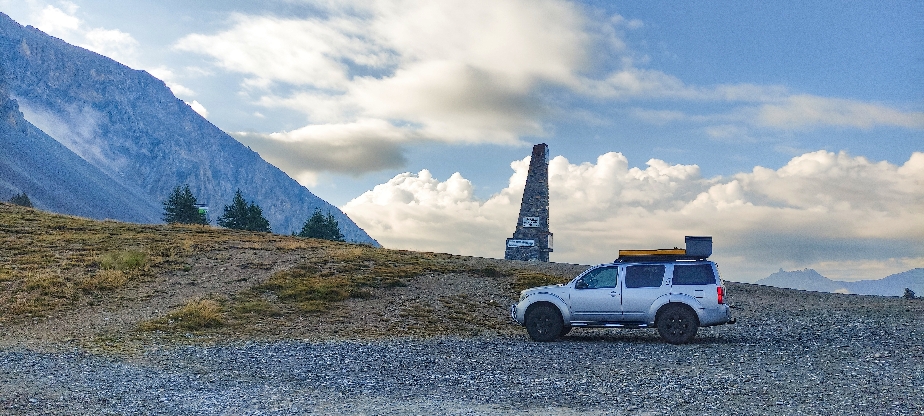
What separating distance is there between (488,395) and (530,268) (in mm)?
23786

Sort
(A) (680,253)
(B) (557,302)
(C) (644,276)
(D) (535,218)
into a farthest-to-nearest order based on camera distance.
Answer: (D) (535,218)
(B) (557,302)
(C) (644,276)
(A) (680,253)

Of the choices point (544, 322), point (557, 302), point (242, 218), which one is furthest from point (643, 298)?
point (242, 218)

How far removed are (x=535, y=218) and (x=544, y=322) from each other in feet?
104

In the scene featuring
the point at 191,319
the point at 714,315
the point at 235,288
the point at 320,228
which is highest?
the point at 320,228

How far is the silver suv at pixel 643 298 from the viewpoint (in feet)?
56.2

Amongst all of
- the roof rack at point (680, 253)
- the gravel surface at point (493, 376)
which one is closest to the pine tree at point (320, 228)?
the gravel surface at point (493, 376)

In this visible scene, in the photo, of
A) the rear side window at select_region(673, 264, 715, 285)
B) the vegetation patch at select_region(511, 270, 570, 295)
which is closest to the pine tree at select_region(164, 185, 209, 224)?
the vegetation patch at select_region(511, 270, 570, 295)

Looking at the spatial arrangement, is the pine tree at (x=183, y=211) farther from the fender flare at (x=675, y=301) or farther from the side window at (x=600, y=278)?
the fender flare at (x=675, y=301)

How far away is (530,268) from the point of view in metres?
35.8

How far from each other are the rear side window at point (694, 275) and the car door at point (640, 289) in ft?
1.17

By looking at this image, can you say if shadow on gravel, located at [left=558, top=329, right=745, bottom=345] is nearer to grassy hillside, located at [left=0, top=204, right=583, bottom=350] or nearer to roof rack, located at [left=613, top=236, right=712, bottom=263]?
roof rack, located at [left=613, top=236, right=712, bottom=263]

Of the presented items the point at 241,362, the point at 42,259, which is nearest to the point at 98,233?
the point at 42,259

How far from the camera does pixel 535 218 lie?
49656 millimetres

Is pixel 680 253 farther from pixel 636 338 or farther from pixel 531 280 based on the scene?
pixel 531 280
